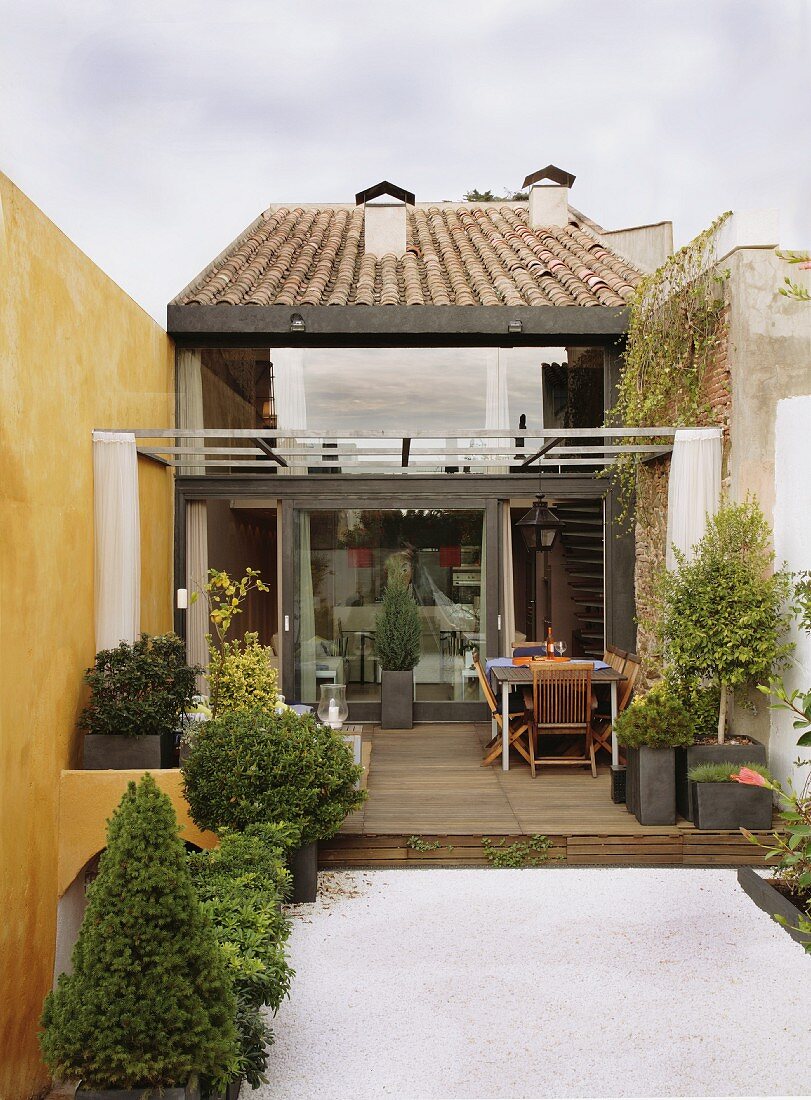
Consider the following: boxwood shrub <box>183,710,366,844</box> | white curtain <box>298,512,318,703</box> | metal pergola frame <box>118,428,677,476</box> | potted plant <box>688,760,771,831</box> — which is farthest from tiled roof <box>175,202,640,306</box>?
boxwood shrub <box>183,710,366,844</box>

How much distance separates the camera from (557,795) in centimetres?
690

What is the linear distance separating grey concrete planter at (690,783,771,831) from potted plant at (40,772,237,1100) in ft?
12.6


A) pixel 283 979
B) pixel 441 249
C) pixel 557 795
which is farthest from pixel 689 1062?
pixel 441 249

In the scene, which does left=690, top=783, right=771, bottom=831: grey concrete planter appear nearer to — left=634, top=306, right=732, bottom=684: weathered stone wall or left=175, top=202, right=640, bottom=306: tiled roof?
left=634, top=306, right=732, bottom=684: weathered stone wall

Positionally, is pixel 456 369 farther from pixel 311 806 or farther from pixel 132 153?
pixel 311 806

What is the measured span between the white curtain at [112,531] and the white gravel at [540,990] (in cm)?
256

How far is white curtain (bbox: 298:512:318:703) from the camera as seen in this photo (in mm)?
9930

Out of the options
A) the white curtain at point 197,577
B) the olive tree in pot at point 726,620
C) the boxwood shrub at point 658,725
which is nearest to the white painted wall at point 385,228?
the white curtain at point 197,577

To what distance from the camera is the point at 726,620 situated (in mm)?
6191

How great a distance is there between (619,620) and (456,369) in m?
3.22

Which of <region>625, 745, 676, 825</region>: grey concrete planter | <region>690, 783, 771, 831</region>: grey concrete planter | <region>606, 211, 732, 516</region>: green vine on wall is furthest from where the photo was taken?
<region>606, 211, 732, 516</region>: green vine on wall

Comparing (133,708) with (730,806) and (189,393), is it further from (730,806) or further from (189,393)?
(189,393)

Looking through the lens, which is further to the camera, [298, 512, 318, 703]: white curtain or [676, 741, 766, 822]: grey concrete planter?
[298, 512, 318, 703]: white curtain

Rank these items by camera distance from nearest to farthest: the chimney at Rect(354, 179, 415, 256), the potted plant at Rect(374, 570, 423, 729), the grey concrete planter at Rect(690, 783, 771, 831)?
the grey concrete planter at Rect(690, 783, 771, 831) → the potted plant at Rect(374, 570, 423, 729) → the chimney at Rect(354, 179, 415, 256)
